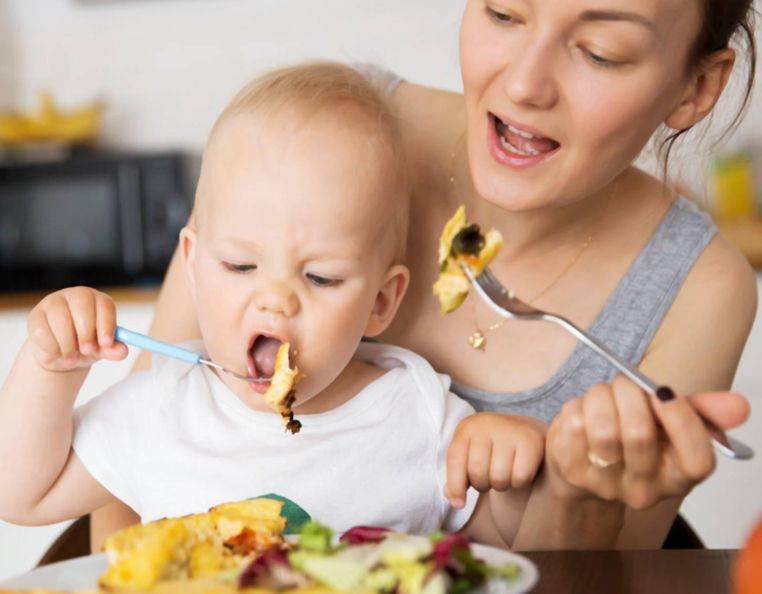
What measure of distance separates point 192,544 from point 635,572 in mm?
336

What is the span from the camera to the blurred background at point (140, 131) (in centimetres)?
300

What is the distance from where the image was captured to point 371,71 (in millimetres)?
1542

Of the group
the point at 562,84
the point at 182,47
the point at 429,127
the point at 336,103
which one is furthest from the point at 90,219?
the point at 562,84

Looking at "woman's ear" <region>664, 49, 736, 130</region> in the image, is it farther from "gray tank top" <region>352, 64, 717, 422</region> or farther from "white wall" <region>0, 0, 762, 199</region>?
"white wall" <region>0, 0, 762, 199</region>

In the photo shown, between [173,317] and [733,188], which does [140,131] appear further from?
[173,317]

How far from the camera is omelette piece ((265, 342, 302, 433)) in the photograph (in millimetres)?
1050

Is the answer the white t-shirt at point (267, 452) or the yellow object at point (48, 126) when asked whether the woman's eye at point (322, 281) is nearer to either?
the white t-shirt at point (267, 452)

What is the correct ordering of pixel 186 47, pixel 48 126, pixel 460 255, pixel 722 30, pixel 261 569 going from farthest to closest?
pixel 186 47
pixel 48 126
pixel 722 30
pixel 460 255
pixel 261 569

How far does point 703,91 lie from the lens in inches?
53.8

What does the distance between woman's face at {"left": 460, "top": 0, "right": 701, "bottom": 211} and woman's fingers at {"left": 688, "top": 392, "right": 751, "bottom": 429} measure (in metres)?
0.41

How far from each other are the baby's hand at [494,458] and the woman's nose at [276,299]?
205 mm

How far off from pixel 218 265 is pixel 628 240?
0.58 meters

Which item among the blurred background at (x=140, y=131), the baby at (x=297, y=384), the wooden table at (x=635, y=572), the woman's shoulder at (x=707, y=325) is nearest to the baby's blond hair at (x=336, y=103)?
the baby at (x=297, y=384)

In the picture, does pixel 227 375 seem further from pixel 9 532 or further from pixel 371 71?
pixel 9 532
